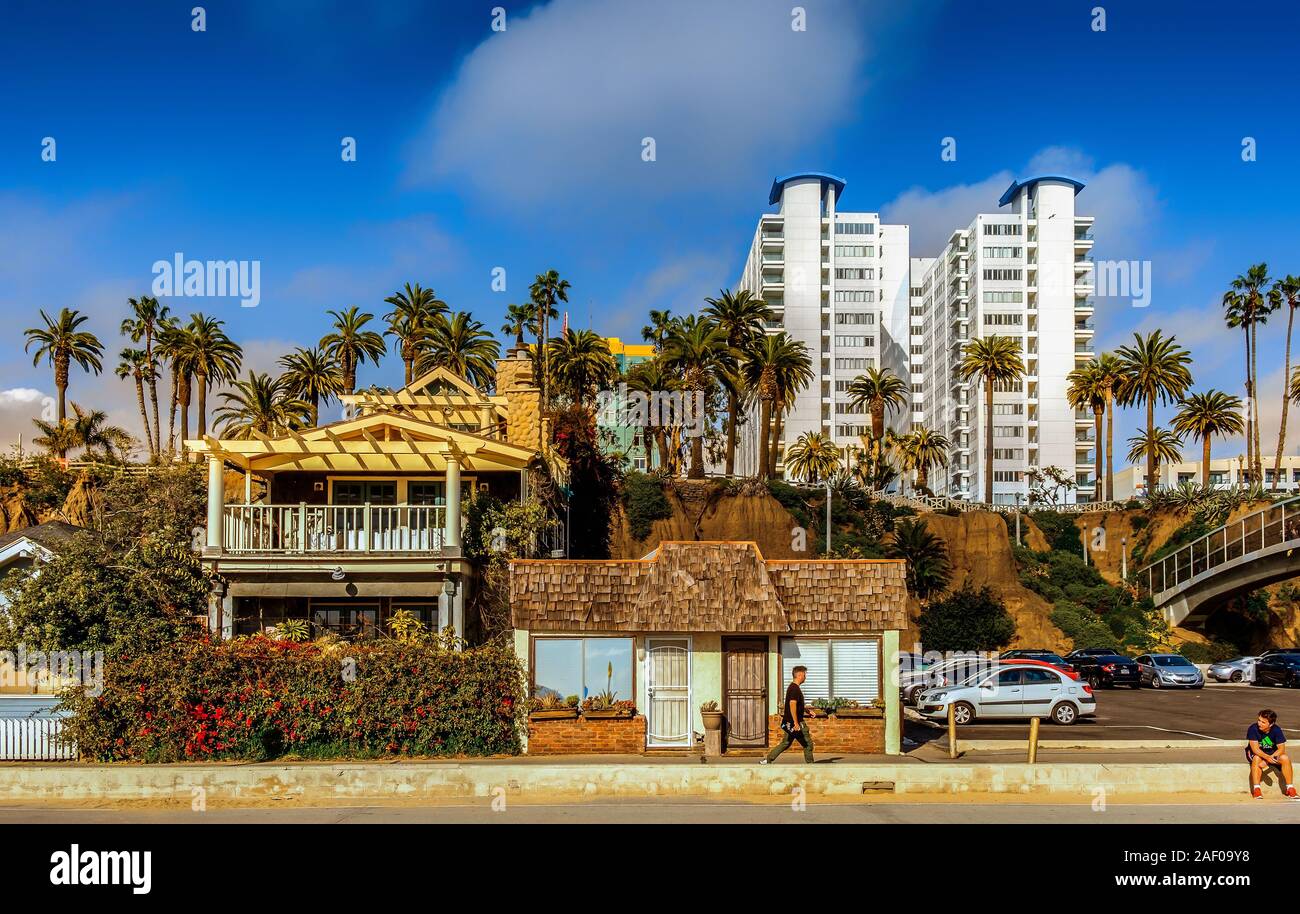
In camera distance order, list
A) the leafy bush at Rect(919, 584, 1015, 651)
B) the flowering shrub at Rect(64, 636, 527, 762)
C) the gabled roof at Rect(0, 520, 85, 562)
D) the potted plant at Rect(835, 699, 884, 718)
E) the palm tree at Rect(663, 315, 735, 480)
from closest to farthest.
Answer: the flowering shrub at Rect(64, 636, 527, 762) < the potted plant at Rect(835, 699, 884, 718) < the gabled roof at Rect(0, 520, 85, 562) < the leafy bush at Rect(919, 584, 1015, 651) < the palm tree at Rect(663, 315, 735, 480)

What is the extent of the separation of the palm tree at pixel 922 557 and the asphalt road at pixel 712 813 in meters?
44.0

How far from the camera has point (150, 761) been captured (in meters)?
21.3

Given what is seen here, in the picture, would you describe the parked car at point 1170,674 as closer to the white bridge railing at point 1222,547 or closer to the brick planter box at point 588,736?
the white bridge railing at point 1222,547

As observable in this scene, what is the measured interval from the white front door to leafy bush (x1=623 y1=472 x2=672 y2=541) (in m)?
40.3

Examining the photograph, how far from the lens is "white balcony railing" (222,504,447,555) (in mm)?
26953

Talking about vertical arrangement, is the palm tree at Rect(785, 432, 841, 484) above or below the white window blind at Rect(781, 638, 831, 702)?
above

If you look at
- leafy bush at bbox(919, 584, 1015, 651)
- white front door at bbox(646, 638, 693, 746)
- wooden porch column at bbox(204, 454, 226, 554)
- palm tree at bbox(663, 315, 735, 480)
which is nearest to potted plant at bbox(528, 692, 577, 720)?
white front door at bbox(646, 638, 693, 746)

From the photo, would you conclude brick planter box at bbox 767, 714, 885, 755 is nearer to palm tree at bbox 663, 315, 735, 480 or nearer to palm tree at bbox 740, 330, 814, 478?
palm tree at bbox 663, 315, 735, 480

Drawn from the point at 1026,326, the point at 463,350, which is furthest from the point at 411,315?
the point at 1026,326

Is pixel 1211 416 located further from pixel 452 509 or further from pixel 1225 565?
pixel 452 509

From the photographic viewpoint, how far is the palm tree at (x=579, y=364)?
69125 mm
